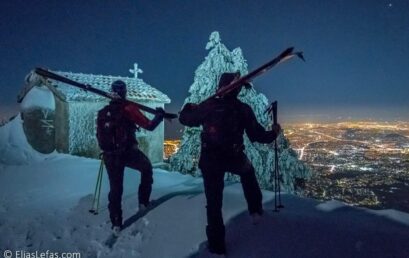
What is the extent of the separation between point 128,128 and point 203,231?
107 inches

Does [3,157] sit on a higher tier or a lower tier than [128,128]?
lower

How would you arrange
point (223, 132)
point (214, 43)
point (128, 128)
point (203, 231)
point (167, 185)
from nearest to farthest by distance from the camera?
point (223, 132) < point (203, 231) < point (128, 128) < point (167, 185) < point (214, 43)

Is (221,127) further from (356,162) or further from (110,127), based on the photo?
(356,162)

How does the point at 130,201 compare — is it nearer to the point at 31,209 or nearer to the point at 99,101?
the point at 31,209

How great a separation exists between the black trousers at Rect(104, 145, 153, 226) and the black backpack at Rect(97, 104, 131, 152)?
0.19 m

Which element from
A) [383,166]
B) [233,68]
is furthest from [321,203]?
[383,166]

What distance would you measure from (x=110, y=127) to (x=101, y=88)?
14.5m

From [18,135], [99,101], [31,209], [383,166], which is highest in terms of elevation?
[99,101]

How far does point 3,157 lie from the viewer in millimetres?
16891

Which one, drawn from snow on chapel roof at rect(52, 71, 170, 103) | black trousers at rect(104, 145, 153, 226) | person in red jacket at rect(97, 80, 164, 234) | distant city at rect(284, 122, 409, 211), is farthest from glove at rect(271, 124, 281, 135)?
distant city at rect(284, 122, 409, 211)

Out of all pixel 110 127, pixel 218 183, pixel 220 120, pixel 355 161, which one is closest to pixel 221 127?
pixel 220 120

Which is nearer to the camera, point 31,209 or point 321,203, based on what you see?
point 321,203

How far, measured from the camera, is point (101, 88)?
20.2 meters

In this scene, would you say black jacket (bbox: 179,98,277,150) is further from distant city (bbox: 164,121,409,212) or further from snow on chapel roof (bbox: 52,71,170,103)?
distant city (bbox: 164,121,409,212)
